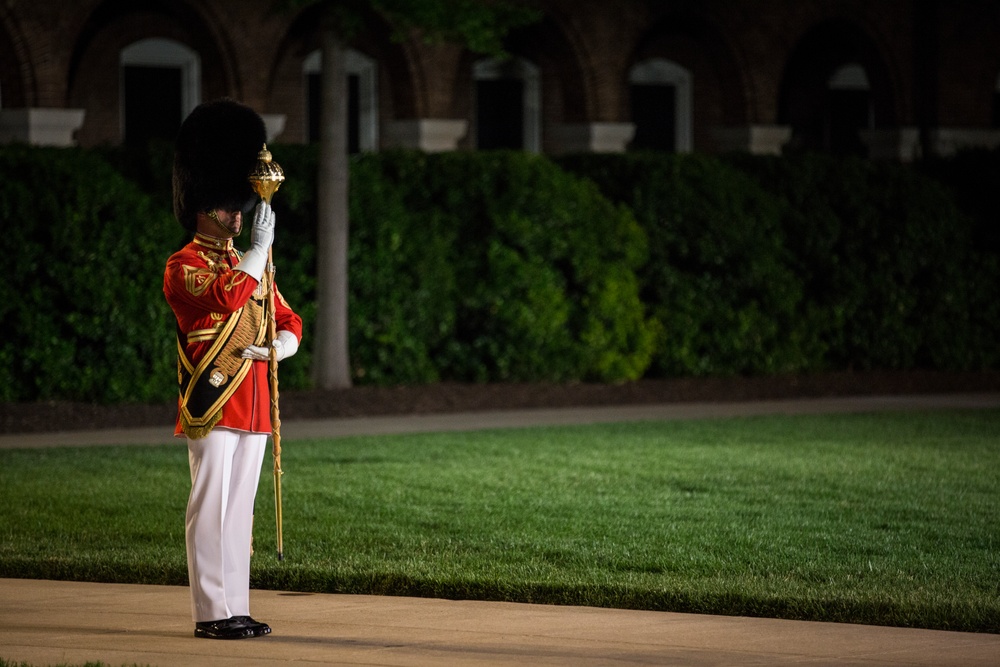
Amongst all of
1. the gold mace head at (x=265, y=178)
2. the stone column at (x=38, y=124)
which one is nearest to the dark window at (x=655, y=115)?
the stone column at (x=38, y=124)

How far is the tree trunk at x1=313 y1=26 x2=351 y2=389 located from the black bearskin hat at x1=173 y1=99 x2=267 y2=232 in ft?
Answer: 30.5

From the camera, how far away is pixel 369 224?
16703 millimetres

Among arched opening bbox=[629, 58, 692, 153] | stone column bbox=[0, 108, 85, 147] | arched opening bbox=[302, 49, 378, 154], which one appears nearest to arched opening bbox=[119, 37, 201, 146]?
arched opening bbox=[302, 49, 378, 154]

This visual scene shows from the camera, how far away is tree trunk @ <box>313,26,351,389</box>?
16.1m

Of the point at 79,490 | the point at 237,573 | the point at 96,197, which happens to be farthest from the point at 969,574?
the point at 96,197

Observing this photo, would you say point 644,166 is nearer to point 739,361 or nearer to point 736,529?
point 739,361

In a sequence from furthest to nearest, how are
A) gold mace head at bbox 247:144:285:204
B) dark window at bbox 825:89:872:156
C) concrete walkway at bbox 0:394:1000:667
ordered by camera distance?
dark window at bbox 825:89:872:156 < gold mace head at bbox 247:144:285:204 < concrete walkway at bbox 0:394:1000:667

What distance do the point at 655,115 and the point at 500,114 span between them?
312cm

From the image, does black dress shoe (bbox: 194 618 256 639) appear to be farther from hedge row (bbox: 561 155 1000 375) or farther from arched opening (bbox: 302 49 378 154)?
arched opening (bbox: 302 49 378 154)

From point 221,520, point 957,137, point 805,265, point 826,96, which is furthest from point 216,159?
point 826,96

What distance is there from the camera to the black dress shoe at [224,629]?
637 centimetres

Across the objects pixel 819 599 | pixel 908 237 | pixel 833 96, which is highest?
pixel 833 96

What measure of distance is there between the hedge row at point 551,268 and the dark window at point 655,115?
9656 millimetres

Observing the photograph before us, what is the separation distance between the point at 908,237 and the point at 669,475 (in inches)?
344
